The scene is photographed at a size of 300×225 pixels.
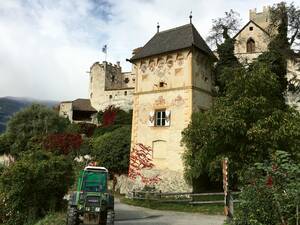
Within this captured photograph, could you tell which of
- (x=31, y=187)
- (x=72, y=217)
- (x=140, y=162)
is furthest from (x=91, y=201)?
(x=140, y=162)

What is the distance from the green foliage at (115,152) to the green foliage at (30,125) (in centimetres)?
1249

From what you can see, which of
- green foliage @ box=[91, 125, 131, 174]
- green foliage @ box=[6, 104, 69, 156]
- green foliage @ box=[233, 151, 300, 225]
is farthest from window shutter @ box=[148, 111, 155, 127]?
green foliage @ box=[6, 104, 69, 156]

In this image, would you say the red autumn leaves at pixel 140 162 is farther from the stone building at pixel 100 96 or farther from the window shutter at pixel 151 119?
the stone building at pixel 100 96

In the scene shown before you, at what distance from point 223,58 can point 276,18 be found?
9.10 m

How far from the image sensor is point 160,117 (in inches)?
1019

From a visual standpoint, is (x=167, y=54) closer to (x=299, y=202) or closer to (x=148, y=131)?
(x=148, y=131)

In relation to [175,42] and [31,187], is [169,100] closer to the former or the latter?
[175,42]

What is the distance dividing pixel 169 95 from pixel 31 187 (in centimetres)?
1254

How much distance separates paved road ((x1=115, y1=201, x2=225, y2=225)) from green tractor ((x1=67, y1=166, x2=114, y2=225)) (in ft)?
6.44

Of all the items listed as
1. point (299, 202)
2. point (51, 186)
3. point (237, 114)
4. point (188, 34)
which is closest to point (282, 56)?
point (188, 34)

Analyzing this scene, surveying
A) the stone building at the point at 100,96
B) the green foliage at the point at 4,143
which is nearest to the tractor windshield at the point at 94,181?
the green foliage at the point at 4,143

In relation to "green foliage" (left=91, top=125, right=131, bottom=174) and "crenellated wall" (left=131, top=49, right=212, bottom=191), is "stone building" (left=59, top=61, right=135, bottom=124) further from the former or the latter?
"crenellated wall" (left=131, top=49, right=212, bottom=191)

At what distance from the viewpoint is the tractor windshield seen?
45.2ft

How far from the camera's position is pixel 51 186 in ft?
53.8
